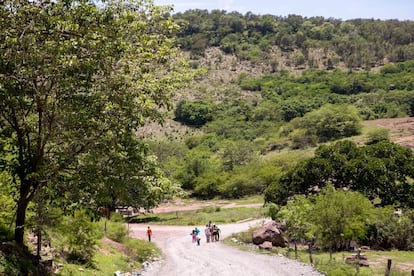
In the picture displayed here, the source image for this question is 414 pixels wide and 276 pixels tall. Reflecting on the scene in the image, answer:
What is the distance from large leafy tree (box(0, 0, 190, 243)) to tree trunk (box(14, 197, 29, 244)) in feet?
0.19

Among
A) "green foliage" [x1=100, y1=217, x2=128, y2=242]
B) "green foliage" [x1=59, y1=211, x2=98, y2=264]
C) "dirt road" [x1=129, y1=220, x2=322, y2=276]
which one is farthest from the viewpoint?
"green foliage" [x1=100, y1=217, x2=128, y2=242]

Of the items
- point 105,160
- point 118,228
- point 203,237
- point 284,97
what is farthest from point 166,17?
point 284,97

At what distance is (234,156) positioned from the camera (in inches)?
4045

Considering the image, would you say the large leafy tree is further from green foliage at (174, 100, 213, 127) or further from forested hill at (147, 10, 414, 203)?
green foliage at (174, 100, 213, 127)

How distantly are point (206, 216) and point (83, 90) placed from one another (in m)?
49.6

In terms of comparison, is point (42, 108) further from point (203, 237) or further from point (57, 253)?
point (203, 237)

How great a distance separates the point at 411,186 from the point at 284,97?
138 meters

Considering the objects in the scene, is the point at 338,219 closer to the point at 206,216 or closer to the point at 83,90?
the point at 83,90

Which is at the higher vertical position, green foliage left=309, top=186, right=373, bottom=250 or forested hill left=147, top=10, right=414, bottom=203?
forested hill left=147, top=10, right=414, bottom=203

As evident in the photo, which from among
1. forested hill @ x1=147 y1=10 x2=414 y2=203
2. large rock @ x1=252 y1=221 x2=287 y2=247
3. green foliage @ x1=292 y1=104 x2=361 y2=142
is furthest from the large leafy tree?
green foliage @ x1=292 y1=104 x2=361 y2=142

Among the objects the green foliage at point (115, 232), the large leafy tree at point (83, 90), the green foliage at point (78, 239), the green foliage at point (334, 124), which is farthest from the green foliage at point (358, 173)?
→ the green foliage at point (334, 124)

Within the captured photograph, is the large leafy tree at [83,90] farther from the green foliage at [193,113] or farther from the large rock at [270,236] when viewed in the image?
the green foliage at [193,113]

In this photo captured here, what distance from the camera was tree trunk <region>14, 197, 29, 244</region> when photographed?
1388 centimetres

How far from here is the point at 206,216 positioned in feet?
196
